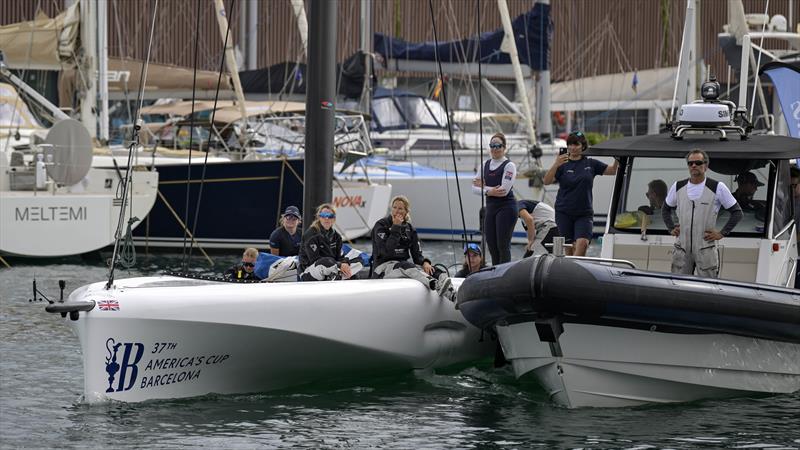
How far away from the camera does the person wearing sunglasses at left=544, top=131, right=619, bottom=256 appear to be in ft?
44.5

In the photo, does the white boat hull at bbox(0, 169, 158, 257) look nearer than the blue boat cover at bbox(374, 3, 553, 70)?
Yes

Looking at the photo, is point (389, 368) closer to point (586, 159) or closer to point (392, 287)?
point (392, 287)

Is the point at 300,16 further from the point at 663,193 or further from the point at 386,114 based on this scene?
the point at 663,193

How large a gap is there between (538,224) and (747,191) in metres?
3.02

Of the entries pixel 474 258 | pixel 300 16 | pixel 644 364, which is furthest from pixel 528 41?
pixel 644 364

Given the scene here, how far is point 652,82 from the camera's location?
33.5m

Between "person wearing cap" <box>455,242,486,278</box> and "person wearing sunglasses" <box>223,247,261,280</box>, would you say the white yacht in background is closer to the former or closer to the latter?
"person wearing sunglasses" <box>223,247,261,280</box>

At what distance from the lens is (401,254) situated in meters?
12.5

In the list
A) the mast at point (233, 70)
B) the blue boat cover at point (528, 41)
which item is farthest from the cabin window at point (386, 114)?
the mast at point (233, 70)

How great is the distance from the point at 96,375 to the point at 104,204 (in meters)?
11.4

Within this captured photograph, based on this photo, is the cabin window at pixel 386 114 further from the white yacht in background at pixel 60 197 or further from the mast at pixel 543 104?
the white yacht in background at pixel 60 197

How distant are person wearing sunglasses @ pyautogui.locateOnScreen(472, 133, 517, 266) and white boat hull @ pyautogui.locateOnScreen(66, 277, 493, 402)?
1.99 m

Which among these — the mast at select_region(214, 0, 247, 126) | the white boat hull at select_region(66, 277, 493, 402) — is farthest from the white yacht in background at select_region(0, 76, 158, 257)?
the white boat hull at select_region(66, 277, 493, 402)

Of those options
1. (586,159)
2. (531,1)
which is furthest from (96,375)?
(531,1)
